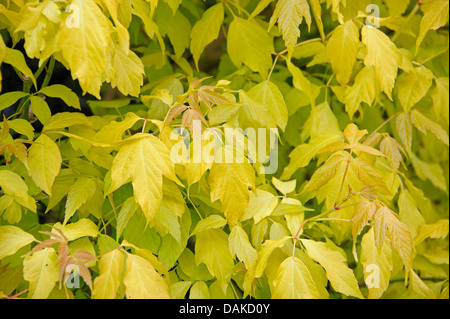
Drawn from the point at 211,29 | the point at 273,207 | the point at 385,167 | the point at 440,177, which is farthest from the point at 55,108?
the point at 440,177

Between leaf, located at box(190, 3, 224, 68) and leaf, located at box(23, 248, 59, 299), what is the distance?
0.63 m

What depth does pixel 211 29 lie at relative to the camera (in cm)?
120

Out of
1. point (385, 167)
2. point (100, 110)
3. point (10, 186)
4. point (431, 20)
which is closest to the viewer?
point (10, 186)

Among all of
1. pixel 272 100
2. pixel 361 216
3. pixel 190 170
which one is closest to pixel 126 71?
pixel 190 170

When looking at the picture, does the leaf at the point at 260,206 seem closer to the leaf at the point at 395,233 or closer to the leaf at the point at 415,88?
the leaf at the point at 395,233

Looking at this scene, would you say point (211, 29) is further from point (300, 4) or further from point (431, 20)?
point (431, 20)

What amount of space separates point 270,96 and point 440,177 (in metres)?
0.97

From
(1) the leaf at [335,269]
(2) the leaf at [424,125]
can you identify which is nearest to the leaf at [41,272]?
(1) the leaf at [335,269]

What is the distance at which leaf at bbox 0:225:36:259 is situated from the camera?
33.3 inches

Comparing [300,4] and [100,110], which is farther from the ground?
[300,4]

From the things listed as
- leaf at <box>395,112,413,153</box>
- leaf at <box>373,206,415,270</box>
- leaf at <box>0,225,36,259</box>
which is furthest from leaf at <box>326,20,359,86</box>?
leaf at <box>0,225,36,259</box>

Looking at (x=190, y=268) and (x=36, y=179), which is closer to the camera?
(x=36, y=179)

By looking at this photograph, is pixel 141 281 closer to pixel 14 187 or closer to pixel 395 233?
pixel 14 187

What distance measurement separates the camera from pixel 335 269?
37.3 inches
